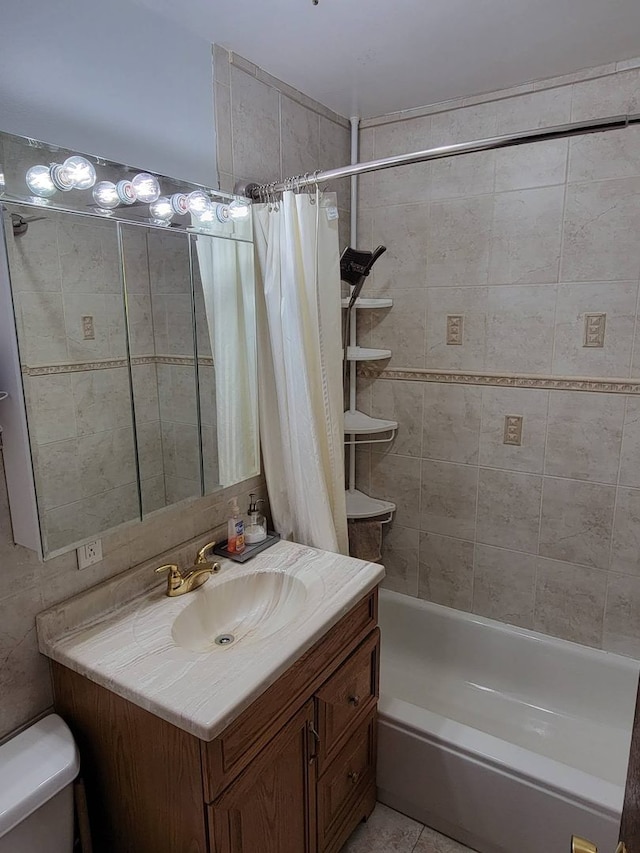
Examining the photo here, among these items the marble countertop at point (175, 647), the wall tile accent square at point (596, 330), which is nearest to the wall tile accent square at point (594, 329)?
the wall tile accent square at point (596, 330)

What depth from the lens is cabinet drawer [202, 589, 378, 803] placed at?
3.62 feet

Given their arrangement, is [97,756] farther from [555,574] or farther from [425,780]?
[555,574]

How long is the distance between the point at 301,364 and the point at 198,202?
57 centimetres

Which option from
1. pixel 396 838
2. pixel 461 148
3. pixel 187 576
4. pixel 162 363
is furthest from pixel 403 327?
pixel 396 838

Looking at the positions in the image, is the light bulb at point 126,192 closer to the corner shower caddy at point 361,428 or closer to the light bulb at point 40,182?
the light bulb at point 40,182

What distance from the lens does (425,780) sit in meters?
1.75

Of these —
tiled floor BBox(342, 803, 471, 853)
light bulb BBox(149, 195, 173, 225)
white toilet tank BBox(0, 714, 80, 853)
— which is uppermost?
light bulb BBox(149, 195, 173, 225)

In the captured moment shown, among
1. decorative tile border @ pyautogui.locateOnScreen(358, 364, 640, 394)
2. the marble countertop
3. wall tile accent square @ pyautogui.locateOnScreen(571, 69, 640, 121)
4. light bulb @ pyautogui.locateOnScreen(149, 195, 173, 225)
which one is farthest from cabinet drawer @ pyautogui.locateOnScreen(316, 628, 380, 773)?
wall tile accent square @ pyautogui.locateOnScreen(571, 69, 640, 121)

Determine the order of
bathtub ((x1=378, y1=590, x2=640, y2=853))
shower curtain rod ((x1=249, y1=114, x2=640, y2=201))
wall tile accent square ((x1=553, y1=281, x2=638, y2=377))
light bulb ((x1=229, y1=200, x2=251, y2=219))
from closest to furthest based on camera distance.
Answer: shower curtain rod ((x1=249, y1=114, x2=640, y2=201)) → bathtub ((x1=378, y1=590, x2=640, y2=853)) → light bulb ((x1=229, y1=200, x2=251, y2=219)) → wall tile accent square ((x1=553, y1=281, x2=638, y2=377))

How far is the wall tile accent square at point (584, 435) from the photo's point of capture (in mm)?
2035

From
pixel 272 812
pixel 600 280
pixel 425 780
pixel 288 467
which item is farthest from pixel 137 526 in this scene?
pixel 600 280

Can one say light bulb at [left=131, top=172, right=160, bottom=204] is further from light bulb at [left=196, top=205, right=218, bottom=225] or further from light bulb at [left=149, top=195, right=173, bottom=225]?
light bulb at [left=196, top=205, right=218, bottom=225]

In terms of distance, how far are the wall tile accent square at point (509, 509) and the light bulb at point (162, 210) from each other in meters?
1.59

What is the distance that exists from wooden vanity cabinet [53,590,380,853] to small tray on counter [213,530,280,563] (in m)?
0.38
